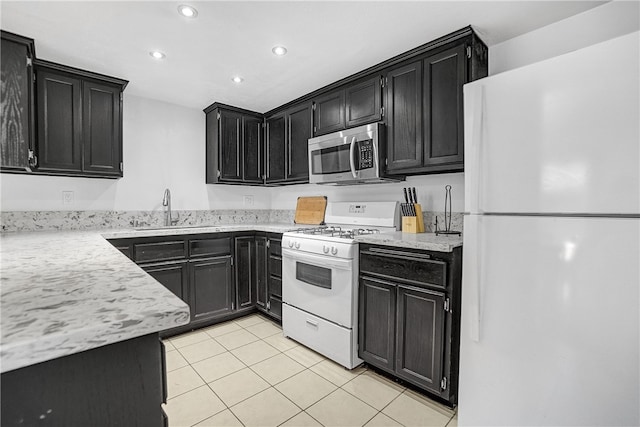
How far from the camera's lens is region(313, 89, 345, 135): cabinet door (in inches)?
107

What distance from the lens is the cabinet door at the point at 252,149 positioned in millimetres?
3535

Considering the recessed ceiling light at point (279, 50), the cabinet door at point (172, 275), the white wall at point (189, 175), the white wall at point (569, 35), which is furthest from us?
the cabinet door at point (172, 275)

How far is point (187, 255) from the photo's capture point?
9.15ft

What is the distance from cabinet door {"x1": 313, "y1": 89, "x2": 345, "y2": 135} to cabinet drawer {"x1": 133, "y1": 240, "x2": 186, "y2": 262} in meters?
1.67

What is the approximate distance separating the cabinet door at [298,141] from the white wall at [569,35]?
1.65m

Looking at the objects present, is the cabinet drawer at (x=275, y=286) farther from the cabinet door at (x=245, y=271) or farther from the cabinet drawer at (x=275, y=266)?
the cabinet door at (x=245, y=271)

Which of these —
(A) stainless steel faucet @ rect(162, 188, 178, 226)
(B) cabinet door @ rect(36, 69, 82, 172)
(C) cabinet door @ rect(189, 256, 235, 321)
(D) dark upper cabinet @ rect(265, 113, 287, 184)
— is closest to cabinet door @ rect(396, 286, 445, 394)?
(C) cabinet door @ rect(189, 256, 235, 321)

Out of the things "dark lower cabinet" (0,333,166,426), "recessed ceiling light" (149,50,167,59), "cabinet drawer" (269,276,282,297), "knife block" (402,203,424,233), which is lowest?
"cabinet drawer" (269,276,282,297)

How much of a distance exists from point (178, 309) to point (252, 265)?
2653 millimetres

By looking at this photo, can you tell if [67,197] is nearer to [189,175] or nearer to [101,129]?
[101,129]

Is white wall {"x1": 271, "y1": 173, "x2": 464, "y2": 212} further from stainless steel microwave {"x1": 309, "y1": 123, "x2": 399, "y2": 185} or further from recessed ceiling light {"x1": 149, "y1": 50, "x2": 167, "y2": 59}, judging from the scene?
recessed ceiling light {"x1": 149, "y1": 50, "x2": 167, "y2": 59}

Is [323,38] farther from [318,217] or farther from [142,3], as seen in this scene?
[318,217]

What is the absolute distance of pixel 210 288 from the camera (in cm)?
293

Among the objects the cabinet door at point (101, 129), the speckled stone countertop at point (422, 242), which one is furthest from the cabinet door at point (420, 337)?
the cabinet door at point (101, 129)
